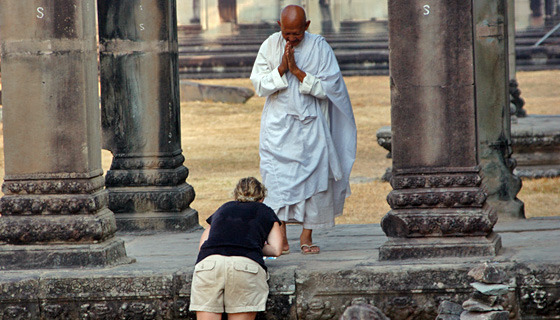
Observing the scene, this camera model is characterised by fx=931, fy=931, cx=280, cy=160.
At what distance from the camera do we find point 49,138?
5.26m

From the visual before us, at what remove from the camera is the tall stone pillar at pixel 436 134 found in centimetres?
509

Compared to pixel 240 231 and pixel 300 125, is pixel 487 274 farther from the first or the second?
pixel 300 125

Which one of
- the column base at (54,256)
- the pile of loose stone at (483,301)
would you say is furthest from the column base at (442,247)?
the column base at (54,256)

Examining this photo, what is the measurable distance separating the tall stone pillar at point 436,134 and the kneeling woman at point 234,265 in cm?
75

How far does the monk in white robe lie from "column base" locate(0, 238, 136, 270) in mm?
1092

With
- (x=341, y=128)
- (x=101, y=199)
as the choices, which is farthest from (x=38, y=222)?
(x=341, y=128)

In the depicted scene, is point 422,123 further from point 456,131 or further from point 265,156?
point 265,156

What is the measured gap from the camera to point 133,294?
16.9 ft

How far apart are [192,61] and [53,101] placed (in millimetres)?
16923

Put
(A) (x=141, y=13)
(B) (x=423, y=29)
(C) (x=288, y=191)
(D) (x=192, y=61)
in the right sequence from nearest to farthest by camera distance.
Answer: (B) (x=423, y=29), (C) (x=288, y=191), (A) (x=141, y=13), (D) (x=192, y=61)

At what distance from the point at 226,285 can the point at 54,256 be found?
1.09m

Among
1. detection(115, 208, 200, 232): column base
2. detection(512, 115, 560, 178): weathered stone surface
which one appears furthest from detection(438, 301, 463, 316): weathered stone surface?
detection(512, 115, 560, 178): weathered stone surface

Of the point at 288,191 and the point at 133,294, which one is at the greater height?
the point at 288,191

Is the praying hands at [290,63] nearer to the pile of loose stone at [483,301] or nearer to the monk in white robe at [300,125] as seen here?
the monk in white robe at [300,125]
